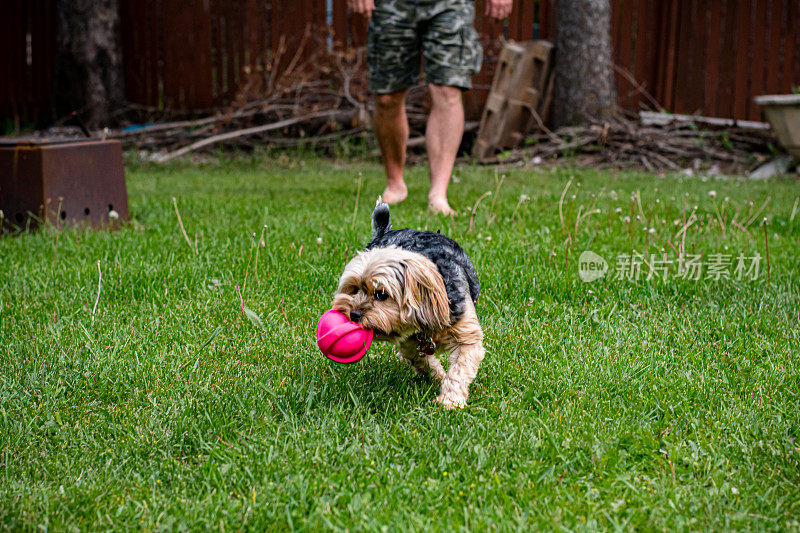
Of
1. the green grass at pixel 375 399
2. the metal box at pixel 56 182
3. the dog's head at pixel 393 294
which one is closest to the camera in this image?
the green grass at pixel 375 399

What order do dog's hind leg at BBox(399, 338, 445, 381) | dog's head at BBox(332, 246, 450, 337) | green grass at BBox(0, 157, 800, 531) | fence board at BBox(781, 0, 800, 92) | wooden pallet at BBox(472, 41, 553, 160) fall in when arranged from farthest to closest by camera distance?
1. fence board at BBox(781, 0, 800, 92)
2. wooden pallet at BBox(472, 41, 553, 160)
3. dog's hind leg at BBox(399, 338, 445, 381)
4. dog's head at BBox(332, 246, 450, 337)
5. green grass at BBox(0, 157, 800, 531)

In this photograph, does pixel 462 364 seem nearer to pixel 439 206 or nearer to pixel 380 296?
pixel 380 296

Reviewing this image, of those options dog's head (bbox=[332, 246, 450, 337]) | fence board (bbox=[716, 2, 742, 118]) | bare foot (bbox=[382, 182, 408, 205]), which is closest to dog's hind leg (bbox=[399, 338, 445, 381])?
dog's head (bbox=[332, 246, 450, 337])

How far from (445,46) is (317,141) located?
485cm

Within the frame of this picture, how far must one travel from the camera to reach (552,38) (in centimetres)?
1009

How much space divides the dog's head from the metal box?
295cm

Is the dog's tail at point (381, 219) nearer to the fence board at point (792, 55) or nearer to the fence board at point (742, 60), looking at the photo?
the fence board at point (742, 60)

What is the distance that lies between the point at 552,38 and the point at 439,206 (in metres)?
6.07

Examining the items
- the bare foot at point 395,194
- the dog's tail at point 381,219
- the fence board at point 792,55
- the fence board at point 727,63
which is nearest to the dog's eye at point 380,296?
the dog's tail at point 381,219

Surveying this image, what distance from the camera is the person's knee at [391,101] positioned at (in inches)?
214

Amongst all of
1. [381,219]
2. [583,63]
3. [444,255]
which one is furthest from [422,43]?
[583,63]

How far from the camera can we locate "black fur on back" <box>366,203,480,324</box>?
2.38 m

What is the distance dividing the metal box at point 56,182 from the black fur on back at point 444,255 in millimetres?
2697

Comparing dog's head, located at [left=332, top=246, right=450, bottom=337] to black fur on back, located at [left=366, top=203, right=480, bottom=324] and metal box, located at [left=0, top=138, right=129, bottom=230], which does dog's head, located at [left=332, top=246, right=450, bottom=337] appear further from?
metal box, located at [left=0, top=138, right=129, bottom=230]
